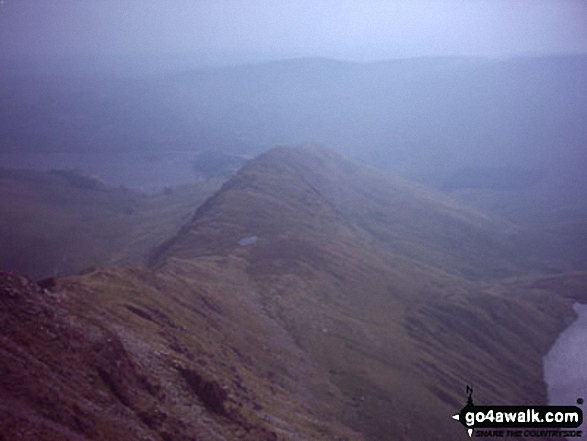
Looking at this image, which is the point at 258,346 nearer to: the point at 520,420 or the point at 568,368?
the point at 520,420

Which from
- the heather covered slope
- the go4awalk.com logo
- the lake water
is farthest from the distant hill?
the go4awalk.com logo

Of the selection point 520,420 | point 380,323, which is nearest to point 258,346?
point 520,420

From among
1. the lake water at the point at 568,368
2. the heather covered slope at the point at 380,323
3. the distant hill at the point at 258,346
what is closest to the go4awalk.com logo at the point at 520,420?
the distant hill at the point at 258,346

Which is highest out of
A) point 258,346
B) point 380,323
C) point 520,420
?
point 258,346

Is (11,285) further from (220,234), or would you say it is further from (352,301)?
(220,234)

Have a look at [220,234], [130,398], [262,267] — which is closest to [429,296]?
[262,267]

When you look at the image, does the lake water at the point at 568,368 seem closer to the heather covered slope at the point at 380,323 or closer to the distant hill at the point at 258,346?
the heather covered slope at the point at 380,323

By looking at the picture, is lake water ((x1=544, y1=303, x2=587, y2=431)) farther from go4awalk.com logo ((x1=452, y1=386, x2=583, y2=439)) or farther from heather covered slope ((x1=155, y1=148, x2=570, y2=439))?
go4awalk.com logo ((x1=452, y1=386, x2=583, y2=439))
